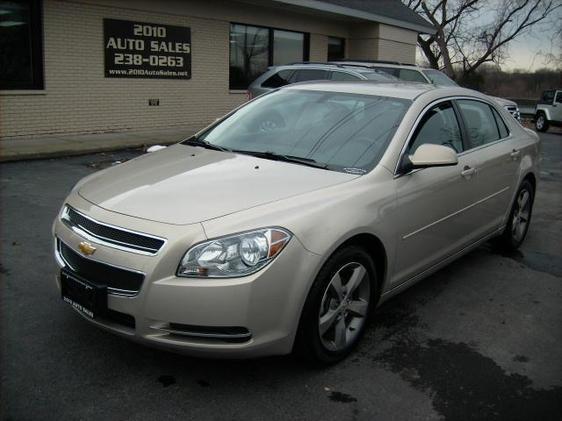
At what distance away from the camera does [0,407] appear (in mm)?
2826

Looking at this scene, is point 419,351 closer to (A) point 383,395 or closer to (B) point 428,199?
(A) point 383,395

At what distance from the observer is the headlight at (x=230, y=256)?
111 inches

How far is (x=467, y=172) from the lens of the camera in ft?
14.5

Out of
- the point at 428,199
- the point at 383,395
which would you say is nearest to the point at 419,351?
the point at 383,395

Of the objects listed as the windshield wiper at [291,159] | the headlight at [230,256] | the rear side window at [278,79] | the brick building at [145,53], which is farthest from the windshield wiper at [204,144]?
the brick building at [145,53]

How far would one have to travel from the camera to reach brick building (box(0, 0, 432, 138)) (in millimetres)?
10789

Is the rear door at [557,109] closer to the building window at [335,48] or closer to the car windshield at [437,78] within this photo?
the building window at [335,48]

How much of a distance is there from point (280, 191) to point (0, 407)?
172cm

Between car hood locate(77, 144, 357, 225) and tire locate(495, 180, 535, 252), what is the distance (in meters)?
2.63

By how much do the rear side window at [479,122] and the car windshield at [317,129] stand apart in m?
0.88

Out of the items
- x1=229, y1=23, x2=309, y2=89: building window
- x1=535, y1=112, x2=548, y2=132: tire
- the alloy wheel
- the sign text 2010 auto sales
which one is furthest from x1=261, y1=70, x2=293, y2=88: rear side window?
x1=535, y1=112, x2=548, y2=132: tire

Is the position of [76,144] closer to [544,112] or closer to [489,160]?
[489,160]

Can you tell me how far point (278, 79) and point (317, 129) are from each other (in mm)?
7616

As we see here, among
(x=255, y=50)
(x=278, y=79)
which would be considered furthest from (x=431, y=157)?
(x=255, y=50)
